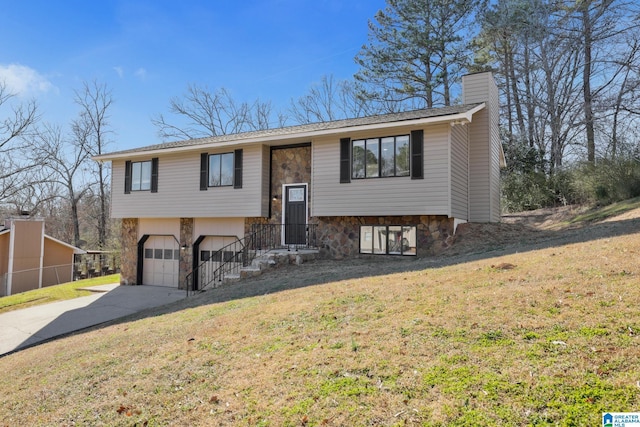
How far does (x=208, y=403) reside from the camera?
146 inches

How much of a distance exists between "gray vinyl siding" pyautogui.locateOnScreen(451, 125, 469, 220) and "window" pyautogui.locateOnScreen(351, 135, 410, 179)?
53.9 inches

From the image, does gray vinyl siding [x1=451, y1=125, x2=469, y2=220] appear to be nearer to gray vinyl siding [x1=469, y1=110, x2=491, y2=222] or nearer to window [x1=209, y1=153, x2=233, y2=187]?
gray vinyl siding [x1=469, y1=110, x2=491, y2=222]

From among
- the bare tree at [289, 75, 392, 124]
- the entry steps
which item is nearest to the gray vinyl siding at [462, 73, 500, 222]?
the entry steps

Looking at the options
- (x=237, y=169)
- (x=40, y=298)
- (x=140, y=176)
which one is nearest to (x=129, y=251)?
(x=140, y=176)

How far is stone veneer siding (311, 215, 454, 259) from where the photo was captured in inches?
455

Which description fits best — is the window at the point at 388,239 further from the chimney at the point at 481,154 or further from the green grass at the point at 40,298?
the green grass at the point at 40,298

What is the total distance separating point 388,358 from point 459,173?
9.55 meters

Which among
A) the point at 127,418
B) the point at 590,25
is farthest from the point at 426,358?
the point at 590,25

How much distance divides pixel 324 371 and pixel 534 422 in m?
1.79

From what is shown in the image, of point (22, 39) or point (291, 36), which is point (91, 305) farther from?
point (291, 36)

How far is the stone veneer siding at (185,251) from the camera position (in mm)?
15508

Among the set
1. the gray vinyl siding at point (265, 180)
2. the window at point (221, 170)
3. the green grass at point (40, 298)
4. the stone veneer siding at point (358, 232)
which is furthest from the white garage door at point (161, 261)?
the stone veneer siding at point (358, 232)

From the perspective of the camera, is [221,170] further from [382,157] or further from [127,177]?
[382,157]

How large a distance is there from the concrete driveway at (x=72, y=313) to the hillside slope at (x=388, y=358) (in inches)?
102
